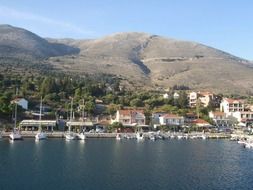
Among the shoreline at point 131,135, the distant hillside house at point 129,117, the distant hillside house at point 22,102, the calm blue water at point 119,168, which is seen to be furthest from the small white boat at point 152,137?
the distant hillside house at point 22,102

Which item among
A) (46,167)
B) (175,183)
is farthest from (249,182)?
(46,167)

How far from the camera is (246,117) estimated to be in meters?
124

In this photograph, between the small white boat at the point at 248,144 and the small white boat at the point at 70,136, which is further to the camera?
the small white boat at the point at 70,136

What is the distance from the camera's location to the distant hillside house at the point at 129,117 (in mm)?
105938

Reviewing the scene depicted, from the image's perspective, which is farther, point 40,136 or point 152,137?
point 152,137

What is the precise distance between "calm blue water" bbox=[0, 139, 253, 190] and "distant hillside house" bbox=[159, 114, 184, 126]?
37106 mm

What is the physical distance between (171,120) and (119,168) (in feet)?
202

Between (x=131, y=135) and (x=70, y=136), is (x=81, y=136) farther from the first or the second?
(x=131, y=135)

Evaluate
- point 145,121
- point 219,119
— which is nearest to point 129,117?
point 145,121

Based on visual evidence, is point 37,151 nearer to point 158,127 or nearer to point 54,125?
point 54,125

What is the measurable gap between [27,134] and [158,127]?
1381 inches

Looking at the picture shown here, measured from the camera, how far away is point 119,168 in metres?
49.7

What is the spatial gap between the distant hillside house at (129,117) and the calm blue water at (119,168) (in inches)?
1348

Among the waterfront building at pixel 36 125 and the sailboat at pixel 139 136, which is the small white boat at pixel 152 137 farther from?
the waterfront building at pixel 36 125
